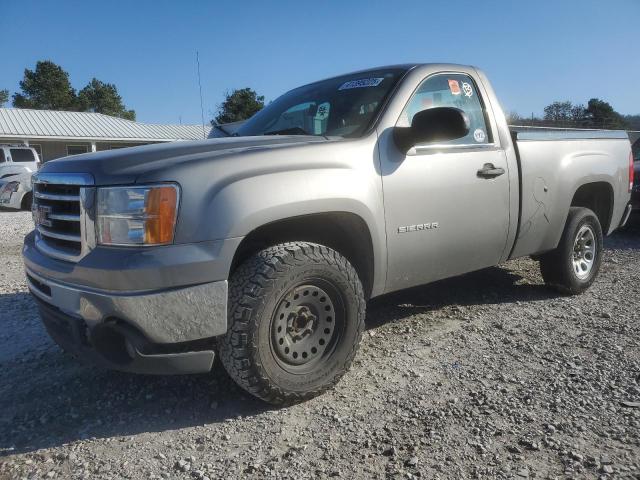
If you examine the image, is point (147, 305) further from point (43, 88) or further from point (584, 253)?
point (43, 88)

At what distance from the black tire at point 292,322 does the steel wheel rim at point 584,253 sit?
286 cm

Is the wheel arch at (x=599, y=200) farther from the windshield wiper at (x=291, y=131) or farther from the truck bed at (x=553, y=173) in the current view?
the windshield wiper at (x=291, y=131)

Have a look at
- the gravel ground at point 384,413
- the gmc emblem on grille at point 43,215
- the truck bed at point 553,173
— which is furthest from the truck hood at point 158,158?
the truck bed at point 553,173

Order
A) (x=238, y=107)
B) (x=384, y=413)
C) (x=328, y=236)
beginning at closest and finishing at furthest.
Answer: (x=384, y=413) < (x=328, y=236) < (x=238, y=107)

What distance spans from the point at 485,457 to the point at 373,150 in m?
1.73

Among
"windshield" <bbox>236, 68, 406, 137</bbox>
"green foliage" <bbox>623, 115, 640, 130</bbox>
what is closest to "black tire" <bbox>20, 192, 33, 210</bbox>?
"windshield" <bbox>236, 68, 406, 137</bbox>

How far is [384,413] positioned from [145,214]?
1.59 metres

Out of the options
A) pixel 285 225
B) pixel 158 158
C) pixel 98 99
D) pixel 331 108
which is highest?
pixel 98 99

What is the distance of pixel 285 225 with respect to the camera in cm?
283

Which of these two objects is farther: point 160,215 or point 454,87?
point 454,87

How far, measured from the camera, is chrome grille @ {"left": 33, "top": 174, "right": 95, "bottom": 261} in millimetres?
2416

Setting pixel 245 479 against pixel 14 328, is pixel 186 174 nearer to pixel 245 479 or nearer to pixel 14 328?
pixel 245 479

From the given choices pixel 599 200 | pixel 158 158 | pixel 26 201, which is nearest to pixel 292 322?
pixel 158 158

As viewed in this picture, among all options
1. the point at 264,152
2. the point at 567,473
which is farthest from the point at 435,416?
the point at 264,152
